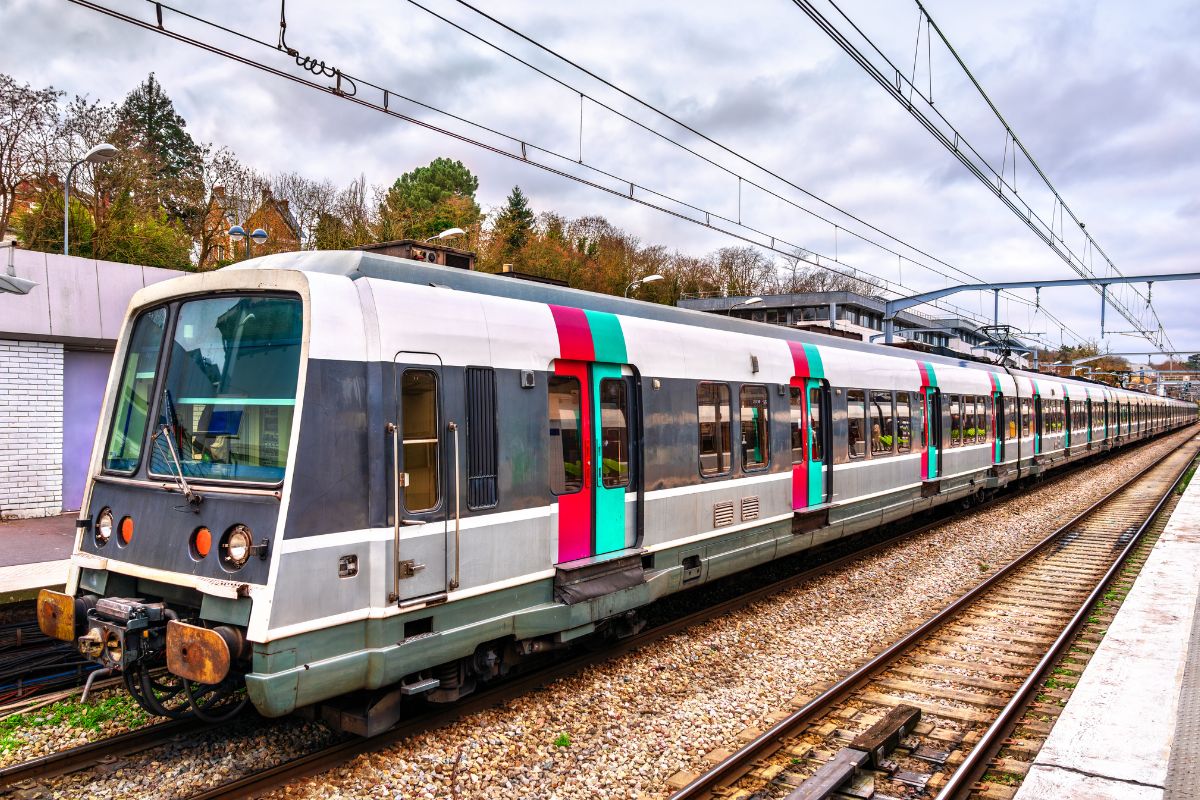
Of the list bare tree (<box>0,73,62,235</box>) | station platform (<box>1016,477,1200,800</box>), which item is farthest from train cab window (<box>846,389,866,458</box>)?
bare tree (<box>0,73,62,235</box>)

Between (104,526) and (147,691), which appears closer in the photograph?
(147,691)

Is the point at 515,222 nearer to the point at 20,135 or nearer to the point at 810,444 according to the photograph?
the point at 20,135

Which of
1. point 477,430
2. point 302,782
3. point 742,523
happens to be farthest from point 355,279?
point 742,523

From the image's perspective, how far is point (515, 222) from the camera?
49.1 meters

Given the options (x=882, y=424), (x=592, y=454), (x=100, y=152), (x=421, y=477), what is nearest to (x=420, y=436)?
(x=421, y=477)

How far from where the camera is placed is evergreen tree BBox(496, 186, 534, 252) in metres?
46.7

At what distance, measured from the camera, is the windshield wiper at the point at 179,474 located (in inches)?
214

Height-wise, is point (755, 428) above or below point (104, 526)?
above

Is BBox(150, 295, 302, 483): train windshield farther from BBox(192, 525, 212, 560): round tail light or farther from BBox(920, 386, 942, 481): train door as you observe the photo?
BBox(920, 386, 942, 481): train door

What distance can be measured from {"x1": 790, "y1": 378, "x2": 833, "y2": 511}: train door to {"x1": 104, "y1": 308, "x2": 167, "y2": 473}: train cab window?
7.63 m

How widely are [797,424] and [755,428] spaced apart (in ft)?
4.20

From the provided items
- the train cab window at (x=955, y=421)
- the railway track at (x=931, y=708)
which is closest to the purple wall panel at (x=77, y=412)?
the railway track at (x=931, y=708)

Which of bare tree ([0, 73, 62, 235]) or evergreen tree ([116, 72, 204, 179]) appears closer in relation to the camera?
bare tree ([0, 73, 62, 235])

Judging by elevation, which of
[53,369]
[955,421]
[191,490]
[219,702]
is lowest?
[219,702]
